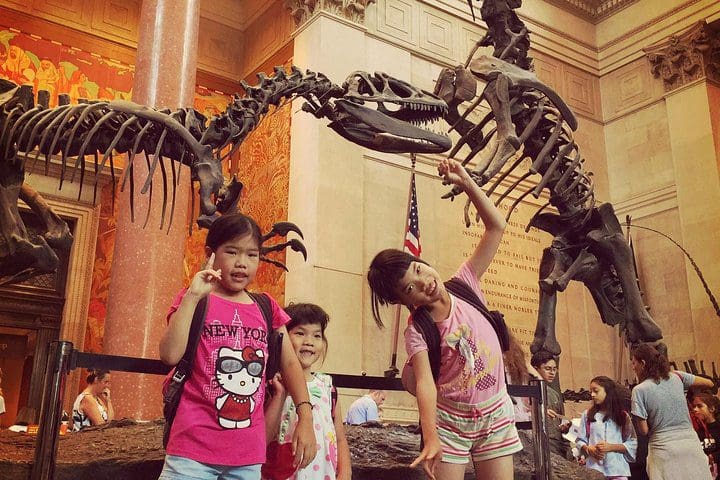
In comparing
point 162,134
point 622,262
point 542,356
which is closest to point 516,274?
point 622,262

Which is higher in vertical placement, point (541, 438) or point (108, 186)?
point (108, 186)

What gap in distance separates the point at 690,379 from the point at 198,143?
3.81 meters

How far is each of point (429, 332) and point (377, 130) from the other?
205 centimetres

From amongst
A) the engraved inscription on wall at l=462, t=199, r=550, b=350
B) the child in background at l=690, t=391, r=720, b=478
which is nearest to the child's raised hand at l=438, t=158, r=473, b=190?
the child in background at l=690, t=391, r=720, b=478

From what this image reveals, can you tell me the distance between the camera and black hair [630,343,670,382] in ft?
15.5

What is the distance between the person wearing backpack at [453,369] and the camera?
2586 mm

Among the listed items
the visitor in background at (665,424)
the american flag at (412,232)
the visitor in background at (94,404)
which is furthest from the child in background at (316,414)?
the american flag at (412,232)

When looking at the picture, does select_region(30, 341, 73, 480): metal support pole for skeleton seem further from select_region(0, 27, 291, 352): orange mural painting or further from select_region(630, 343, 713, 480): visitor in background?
select_region(0, 27, 291, 352): orange mural painting

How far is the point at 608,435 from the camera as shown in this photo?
203 inches

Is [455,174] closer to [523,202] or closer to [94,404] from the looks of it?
[94,404]

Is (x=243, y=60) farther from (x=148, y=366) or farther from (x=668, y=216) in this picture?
(x=148, y=366)

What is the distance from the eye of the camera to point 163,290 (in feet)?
23.3

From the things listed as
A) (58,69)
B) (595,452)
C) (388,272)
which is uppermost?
(58,69)

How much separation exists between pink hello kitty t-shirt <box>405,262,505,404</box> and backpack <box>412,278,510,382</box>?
21mm
